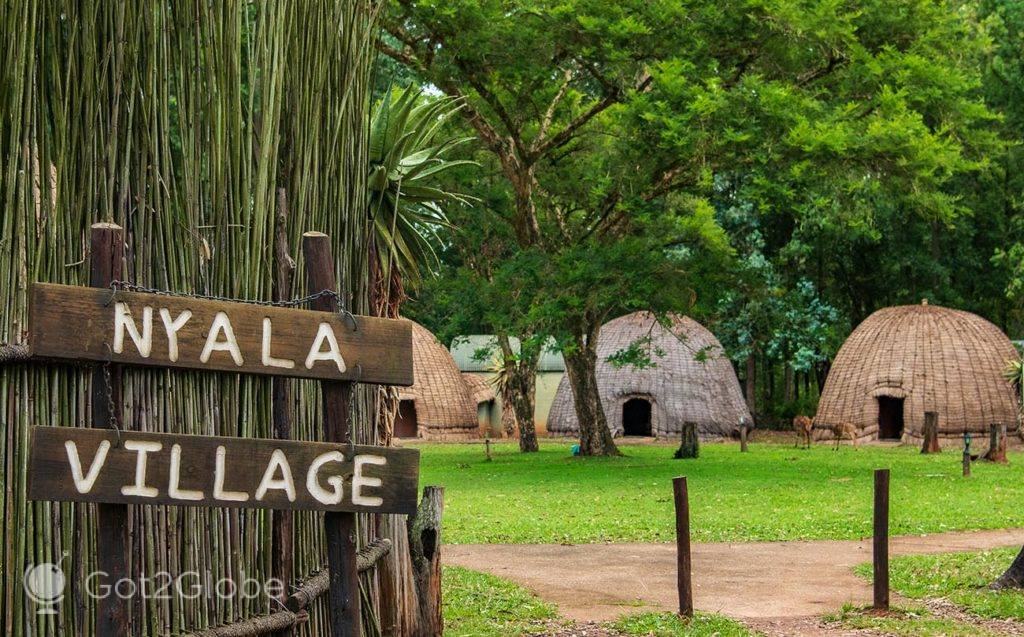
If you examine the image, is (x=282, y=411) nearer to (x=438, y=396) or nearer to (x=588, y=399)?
(x=588, y=399)

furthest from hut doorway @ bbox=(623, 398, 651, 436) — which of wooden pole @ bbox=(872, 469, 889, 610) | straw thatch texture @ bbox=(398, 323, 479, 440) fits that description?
wooden pole @ bbox=(872, 469, 889, 610)

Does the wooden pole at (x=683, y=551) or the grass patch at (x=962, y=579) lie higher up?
the wooden pole at (x=683, y=551)

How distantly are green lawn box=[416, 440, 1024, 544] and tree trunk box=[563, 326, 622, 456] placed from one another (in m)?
0.55

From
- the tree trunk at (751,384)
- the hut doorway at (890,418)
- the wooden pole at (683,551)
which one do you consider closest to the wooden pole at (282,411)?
the wooden pole at (683,551)

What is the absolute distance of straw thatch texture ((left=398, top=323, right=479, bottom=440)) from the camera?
117ft

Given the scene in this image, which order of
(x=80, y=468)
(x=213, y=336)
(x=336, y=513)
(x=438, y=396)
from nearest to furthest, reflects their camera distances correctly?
(x=80, y=468) → (x=213, y=336) → (x=336, y=513) → (x=438, y=396)

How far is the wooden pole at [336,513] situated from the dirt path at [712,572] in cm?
418

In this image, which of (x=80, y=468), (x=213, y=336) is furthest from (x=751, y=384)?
(x=80, y=468)

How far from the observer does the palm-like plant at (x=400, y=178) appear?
24.7 ft

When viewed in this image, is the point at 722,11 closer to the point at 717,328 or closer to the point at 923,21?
the point at 923,21

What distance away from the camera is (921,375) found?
3189 cm

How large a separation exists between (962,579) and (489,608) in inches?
148

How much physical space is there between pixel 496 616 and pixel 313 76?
4298mm

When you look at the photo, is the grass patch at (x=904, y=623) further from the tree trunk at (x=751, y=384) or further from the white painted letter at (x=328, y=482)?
the tree trunk at (x=751, y=384)
